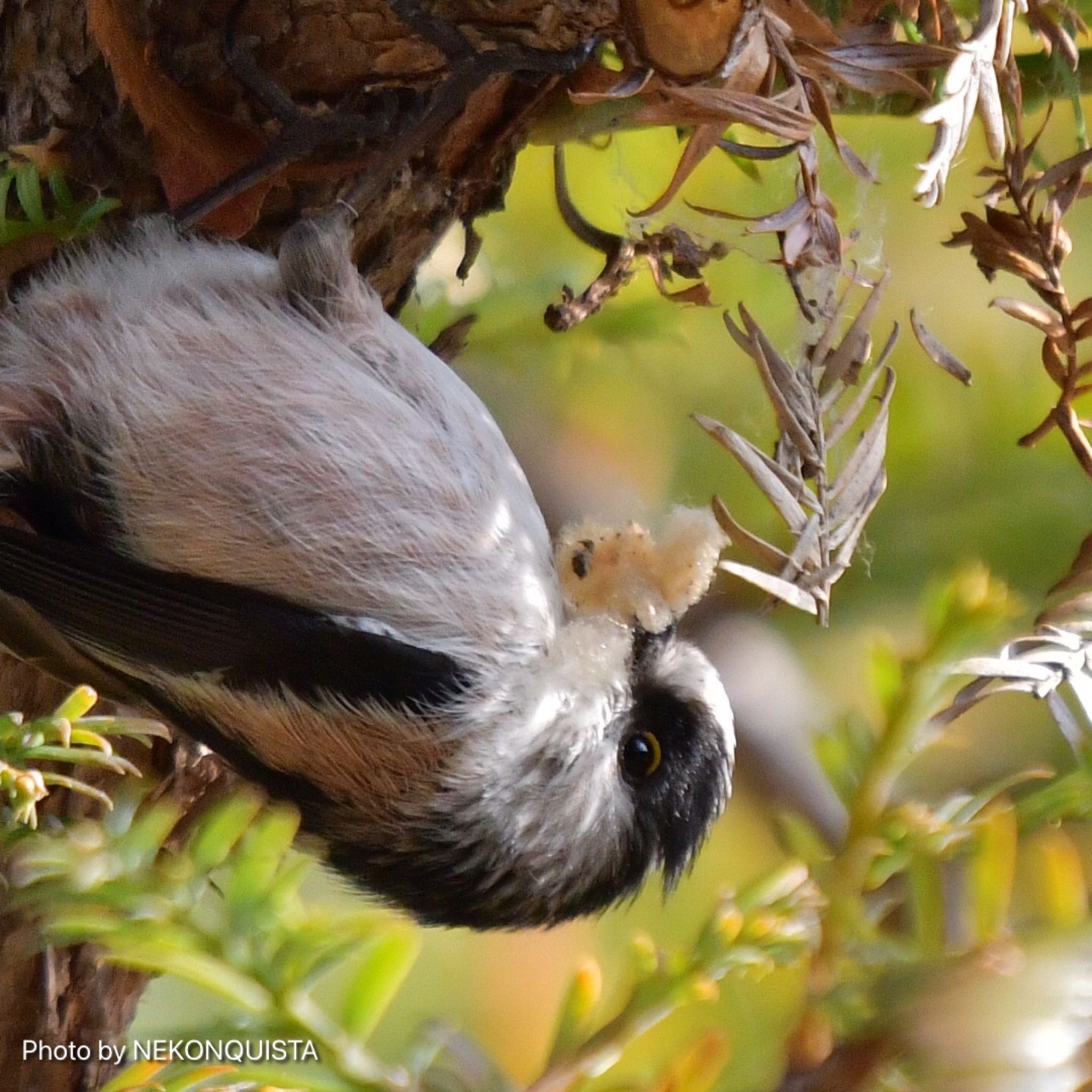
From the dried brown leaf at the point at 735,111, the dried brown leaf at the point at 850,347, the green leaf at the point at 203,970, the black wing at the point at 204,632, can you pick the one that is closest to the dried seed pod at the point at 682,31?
the dried brown leaf at the point at 735,111

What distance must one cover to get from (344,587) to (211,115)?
0.32 meters

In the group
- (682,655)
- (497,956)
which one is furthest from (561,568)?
(497,956)

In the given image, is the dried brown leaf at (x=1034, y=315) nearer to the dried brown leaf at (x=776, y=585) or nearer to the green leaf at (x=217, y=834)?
the dried brown leaf at (x=776, y=585)

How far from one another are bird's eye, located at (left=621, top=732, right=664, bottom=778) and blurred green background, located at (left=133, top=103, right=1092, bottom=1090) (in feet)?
1.08

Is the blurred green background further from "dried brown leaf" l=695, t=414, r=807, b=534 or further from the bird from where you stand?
"dried brown leaf" l=695, t=414, r=807, b=534

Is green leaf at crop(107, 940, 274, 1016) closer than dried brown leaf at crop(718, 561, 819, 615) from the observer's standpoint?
→ Yes

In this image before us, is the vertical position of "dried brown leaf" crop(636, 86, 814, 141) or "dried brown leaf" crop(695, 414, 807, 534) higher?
"dried brown leaf" crop(636, 86, 814, 141)

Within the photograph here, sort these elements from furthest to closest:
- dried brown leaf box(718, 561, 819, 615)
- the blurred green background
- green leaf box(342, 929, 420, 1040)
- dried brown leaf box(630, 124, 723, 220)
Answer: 1. the blurred green background
2. dried brown leaf box(630, 124, 723, 220)
3. dried brown leaf box(718, 561, 819, 615)
4. green leaf box(342, 929, 420, 1040)

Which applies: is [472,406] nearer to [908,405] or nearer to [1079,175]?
[1079,175]

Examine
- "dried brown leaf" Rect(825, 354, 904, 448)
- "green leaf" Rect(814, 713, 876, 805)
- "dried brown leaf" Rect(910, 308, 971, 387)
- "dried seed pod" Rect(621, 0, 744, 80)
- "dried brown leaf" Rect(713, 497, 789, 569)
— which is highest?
"dried seed pod" Rect(621, 0, 744, 80)

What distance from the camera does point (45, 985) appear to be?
830 millimetres

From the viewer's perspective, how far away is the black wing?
70cm

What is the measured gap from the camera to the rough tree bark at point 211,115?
29.6 inches

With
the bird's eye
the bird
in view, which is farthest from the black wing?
the bird's eye
